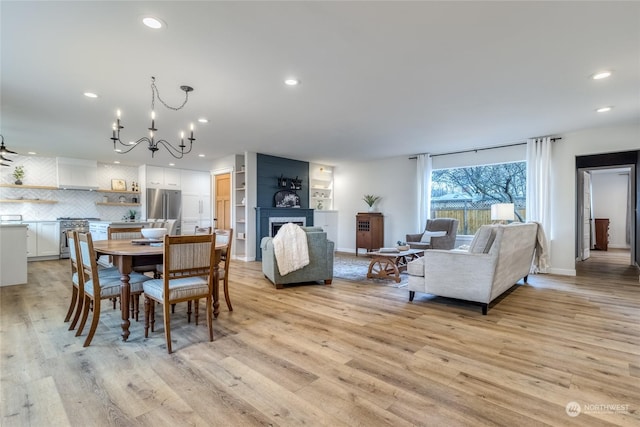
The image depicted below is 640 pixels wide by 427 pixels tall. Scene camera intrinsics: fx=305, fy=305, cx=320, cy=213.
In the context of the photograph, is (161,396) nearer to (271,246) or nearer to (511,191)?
(271,246)

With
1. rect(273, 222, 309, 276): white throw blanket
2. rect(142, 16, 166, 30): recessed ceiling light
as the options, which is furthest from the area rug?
rect(142, 16, 166, 30): recessed ceiling light

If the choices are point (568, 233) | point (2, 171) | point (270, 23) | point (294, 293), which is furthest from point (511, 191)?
point (2, 171)

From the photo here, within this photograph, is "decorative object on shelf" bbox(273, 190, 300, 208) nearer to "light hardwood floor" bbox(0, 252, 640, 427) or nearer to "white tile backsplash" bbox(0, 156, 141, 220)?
"light hardwood floor" bbox(0, 252, 640, 427)

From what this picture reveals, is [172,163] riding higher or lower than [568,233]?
higher

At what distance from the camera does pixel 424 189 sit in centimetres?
709

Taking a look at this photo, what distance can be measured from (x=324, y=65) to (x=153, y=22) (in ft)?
4.60

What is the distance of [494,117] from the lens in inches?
174

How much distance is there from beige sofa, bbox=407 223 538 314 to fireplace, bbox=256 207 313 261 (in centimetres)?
402

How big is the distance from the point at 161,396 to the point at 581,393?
249cm

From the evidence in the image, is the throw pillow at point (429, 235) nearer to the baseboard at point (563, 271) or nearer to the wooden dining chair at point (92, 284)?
the baseboard at point (563, 271)

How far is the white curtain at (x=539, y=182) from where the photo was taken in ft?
18.0

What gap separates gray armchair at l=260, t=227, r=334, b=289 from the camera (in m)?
4.38

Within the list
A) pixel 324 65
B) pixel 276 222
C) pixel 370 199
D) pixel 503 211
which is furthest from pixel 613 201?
pixel 324 65

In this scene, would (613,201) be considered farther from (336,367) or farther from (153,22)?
(153,22)
